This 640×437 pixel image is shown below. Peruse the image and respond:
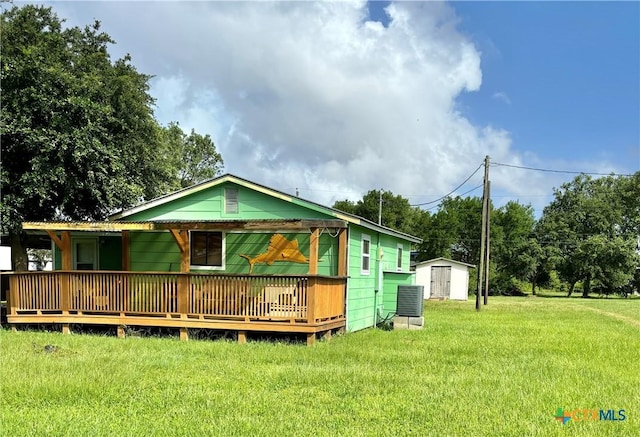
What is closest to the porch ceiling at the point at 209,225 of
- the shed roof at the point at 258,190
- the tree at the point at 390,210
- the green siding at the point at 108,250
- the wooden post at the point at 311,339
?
the shed roof at the point at 258,190

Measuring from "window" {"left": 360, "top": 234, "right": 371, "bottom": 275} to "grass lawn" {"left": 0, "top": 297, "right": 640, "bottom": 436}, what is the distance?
107 inches

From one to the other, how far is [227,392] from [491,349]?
17.8 ft

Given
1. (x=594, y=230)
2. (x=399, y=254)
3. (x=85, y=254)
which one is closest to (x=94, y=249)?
(x=85, y=254)

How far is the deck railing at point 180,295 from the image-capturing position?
31.7 ft

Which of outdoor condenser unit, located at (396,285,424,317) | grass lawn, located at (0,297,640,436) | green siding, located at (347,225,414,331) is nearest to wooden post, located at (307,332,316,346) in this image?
grass lawn, located at (0,297,640,436)

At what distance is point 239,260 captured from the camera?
11.4 meters

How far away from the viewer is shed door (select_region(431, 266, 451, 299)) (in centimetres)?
3162

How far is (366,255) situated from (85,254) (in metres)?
7.26

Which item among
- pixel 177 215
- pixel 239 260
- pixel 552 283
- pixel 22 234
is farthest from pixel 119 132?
pixel 552 283

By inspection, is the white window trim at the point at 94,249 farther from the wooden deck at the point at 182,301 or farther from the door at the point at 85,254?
the wooden deck at the point at 182,301

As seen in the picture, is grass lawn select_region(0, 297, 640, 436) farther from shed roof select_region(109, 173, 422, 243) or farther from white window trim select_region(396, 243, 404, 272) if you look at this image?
white window trim select_region(396, 243, 404, 272)

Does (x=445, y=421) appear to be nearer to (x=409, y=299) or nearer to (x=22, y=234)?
(x=409, y=299)

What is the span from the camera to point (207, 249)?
11625 mm

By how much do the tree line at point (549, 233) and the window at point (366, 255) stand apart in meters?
32.1
